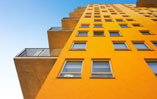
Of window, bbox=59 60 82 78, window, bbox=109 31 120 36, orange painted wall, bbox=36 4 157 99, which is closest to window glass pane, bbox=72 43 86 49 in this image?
orange painted wall, bbox=36 4 157 99

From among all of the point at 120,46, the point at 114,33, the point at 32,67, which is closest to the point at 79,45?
the point at 120,46

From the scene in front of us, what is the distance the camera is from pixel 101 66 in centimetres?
682

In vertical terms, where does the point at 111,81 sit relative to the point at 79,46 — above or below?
below

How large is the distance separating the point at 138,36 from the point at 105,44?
3531mm

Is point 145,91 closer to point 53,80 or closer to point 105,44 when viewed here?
point 53,80

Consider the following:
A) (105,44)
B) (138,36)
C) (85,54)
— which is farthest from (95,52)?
(138,36)

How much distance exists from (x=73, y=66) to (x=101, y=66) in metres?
1.62

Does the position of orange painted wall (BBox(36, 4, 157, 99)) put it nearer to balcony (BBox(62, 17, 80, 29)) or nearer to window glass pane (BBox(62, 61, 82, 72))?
window glass pane (BBox(62, 61, 82, 72))

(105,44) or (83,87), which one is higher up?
(105,44)

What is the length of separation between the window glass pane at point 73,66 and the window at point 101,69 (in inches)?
32.8

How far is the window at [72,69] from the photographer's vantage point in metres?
6.18

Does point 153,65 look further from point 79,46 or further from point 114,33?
point 114,33

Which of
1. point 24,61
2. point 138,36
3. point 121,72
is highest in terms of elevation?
point 138,36

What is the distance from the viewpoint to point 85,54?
787 centimetres
